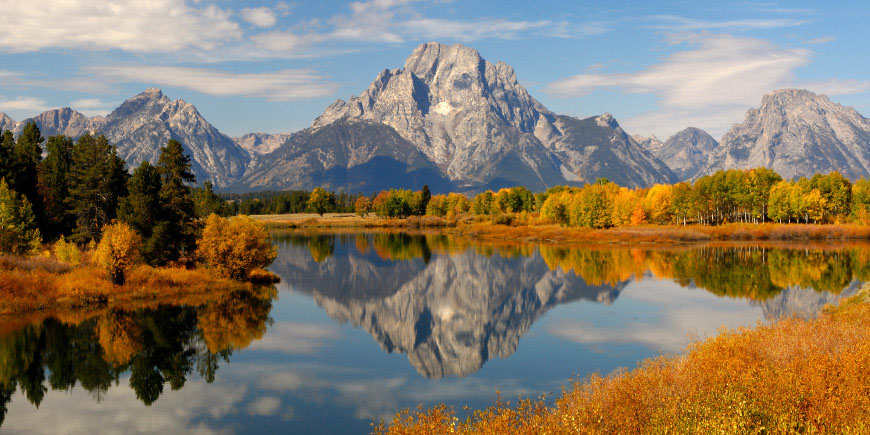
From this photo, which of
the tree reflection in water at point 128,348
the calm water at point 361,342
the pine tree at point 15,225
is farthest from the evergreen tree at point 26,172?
the tree reflection in water at point 128,348

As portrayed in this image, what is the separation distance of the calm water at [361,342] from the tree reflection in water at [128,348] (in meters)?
0.14

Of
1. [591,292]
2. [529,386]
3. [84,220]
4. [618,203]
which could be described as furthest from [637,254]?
[84,220]

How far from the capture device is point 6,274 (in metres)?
48.2

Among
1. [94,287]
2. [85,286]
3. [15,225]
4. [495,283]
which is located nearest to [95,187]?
[15,225]

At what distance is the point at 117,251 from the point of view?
2052 inches

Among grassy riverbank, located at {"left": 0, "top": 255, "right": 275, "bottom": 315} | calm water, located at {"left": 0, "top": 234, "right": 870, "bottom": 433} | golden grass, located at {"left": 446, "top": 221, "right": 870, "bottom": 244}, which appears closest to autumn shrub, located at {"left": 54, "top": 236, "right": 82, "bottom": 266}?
grassy riverbank, located at {"left": 0, "top": 255, "right": 275, "bottom": 315}

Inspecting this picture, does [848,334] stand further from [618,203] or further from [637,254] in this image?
[618,203]

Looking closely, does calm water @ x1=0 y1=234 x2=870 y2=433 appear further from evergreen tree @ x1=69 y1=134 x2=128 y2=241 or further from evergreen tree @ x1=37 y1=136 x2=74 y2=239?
evergreen tree @ x1=37 y1=136 x2=74 y2=239

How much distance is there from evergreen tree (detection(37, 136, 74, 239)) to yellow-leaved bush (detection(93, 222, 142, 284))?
76.6 ft

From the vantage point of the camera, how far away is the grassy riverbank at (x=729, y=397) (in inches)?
585

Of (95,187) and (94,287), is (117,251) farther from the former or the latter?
(95,187)

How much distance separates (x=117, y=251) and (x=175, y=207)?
12703 mm

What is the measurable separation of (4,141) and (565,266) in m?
75.7

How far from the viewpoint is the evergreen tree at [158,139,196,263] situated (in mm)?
62219
